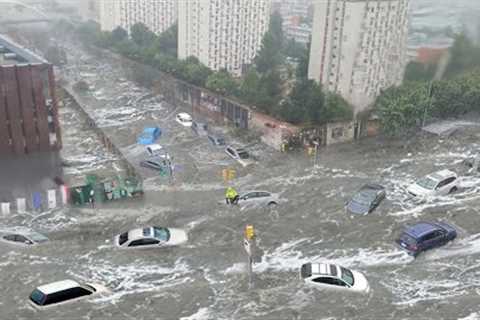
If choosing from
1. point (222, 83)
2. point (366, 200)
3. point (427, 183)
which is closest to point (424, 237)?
point (366, 200)

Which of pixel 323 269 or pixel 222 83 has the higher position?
pixel 222 83

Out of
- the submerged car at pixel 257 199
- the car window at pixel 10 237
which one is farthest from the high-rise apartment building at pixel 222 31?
the car window at pixel 10 237

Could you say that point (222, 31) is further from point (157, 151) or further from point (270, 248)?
point (270, 248)

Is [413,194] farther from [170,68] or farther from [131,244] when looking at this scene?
[170,68]

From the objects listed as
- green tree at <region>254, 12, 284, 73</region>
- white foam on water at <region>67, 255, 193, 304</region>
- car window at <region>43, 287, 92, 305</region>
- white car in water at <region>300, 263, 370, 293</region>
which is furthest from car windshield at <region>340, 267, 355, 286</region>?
green tree at <region>254, 12, 284, 73</region>

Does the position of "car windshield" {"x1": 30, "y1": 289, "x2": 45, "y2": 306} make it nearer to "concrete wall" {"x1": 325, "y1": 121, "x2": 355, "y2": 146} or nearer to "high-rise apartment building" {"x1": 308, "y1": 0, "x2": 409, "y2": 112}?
"concrete wall" {"x1": 325, "y1": 121, "x2": 355, "y2": 146}

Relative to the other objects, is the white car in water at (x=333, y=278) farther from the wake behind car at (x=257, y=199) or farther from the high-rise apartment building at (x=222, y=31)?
the high-rise apartment building at (x=222, y=31)

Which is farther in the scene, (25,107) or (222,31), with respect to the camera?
(222,31)
